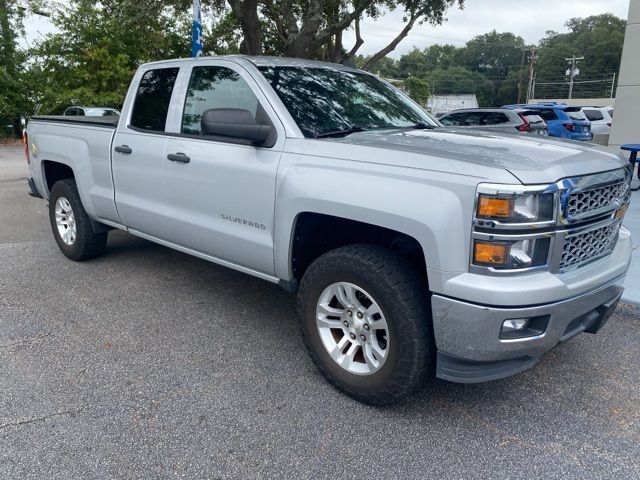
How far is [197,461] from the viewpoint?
2.60 m

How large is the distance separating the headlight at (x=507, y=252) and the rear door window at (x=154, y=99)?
2815mm

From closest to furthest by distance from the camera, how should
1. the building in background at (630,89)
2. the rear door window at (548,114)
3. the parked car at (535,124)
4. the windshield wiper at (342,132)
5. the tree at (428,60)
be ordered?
the windshield wiper at (342,132) < the building in background at (630,89) < the parked car at (535,124) < the rear door window at (548,114) < the tree at (428,60)

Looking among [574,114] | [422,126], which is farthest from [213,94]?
[574,114]

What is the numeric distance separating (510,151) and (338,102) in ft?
4.62

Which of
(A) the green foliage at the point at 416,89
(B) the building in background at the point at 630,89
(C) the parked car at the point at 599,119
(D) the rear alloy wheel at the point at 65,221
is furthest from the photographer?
(A) the green foliage at the point at 416,89

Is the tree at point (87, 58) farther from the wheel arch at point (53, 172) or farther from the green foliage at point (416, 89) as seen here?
the green foliage at point (416, 89)

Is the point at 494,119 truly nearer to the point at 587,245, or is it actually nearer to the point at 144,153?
the point at 144,153

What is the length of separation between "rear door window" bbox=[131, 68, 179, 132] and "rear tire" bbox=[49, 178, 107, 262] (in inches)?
50.7

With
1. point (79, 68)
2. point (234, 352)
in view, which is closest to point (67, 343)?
point (234, 352)

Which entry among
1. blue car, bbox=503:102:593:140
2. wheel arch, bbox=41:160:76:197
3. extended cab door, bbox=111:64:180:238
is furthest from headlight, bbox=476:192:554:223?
blue car, bbox=503:102:593:140

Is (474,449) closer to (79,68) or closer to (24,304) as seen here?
(24,304)

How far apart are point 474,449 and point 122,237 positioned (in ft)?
17.4

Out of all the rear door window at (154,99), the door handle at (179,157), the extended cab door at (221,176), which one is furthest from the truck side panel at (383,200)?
the rear door window at (154,99)

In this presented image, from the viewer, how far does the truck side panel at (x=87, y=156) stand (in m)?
4.85
